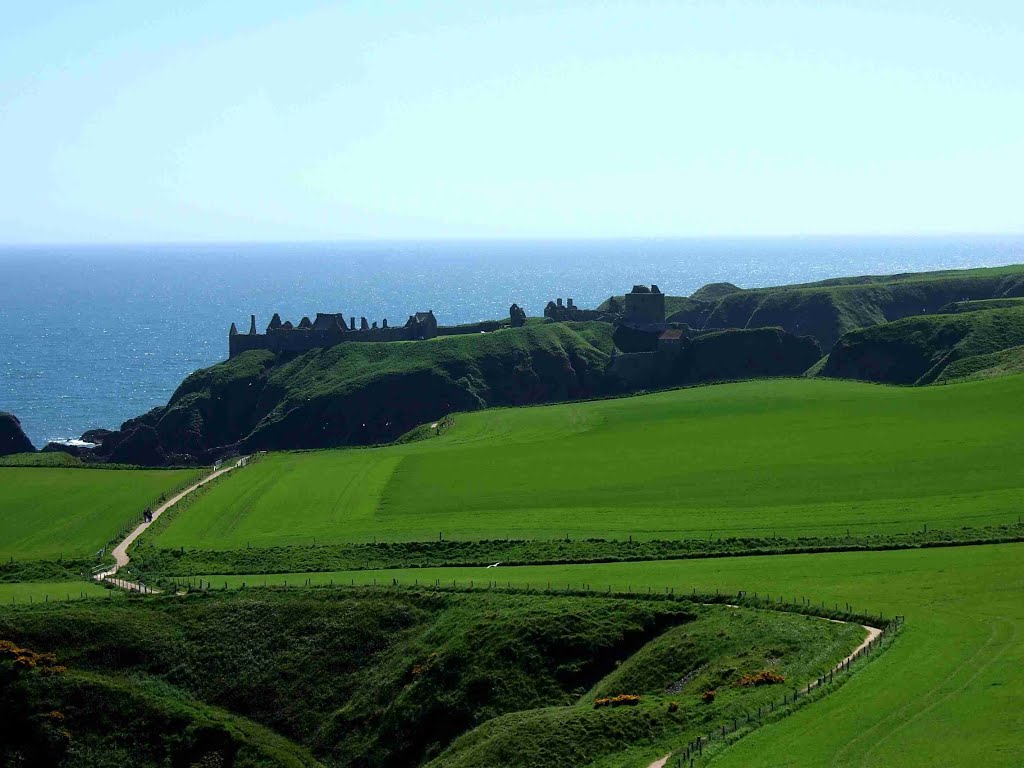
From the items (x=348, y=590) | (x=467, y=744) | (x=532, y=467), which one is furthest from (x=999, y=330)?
(x=467, y=744)

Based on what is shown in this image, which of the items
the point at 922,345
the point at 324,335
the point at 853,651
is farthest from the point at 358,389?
the point at 853,651

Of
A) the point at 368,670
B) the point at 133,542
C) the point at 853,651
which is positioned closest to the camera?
the point at 853,651

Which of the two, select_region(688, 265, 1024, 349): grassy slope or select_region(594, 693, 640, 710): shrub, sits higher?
select_region(688, 265, 1024, 349): grassy slope

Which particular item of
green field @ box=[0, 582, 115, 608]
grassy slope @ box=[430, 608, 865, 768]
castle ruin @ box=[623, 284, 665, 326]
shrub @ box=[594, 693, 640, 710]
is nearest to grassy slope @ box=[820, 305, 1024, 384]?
castle ruin @ box=[623, 284, 665, 326]

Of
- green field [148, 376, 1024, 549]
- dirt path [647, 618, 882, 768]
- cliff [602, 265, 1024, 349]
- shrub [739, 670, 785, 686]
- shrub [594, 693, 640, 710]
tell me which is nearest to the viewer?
dirt path [647, 618, 882, 768]

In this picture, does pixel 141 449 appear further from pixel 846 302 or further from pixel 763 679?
pixel 846 302

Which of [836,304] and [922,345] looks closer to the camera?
[922,345]

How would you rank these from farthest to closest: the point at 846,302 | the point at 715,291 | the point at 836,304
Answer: the point at 715,291 → the point at 846,302 → the point at 836,304

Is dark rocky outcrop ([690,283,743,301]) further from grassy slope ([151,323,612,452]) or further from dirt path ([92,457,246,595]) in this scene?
dirt path ([92,457,246,595])
